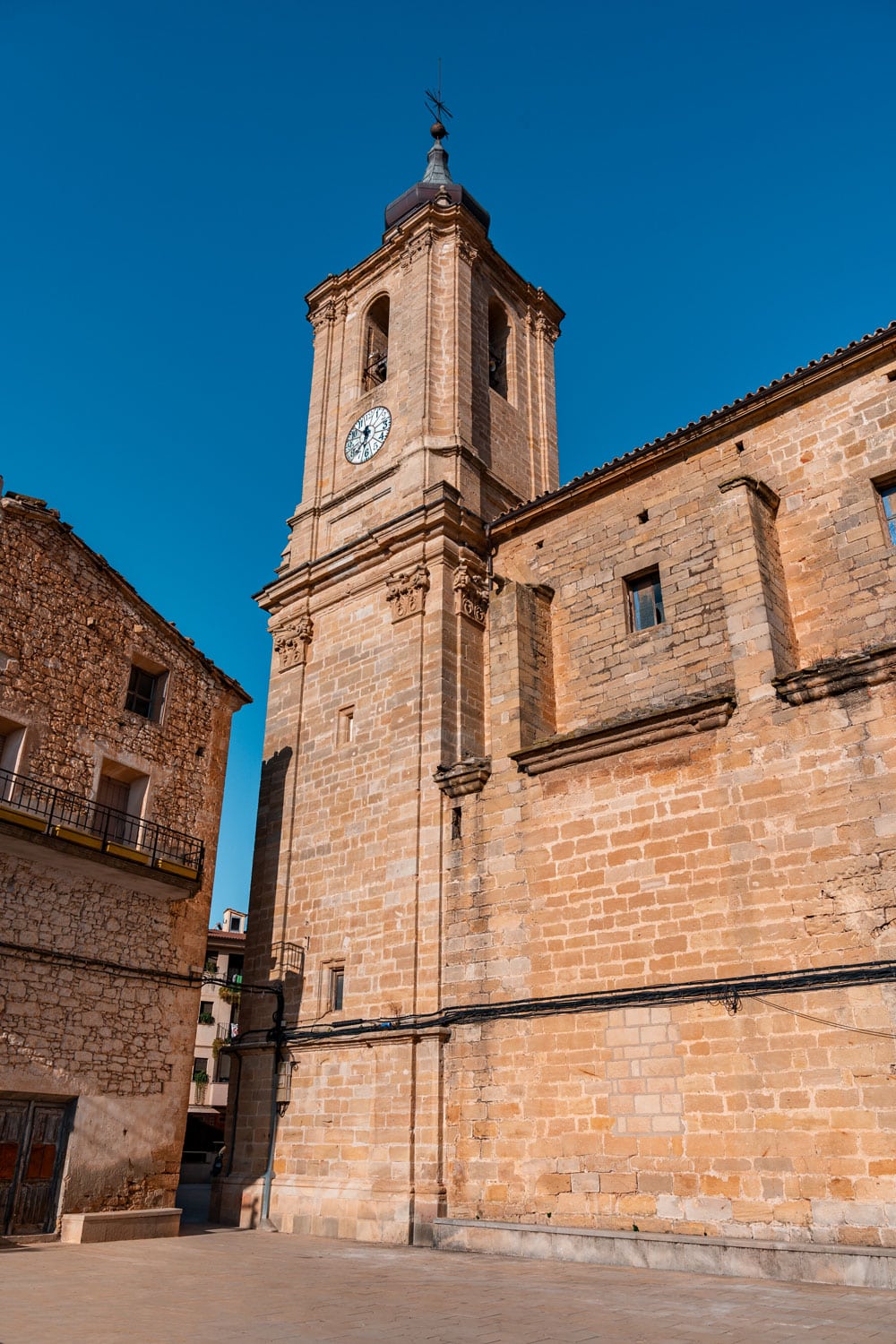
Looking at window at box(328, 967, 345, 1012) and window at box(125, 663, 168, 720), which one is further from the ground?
window at box(125, 663, 168, 720)

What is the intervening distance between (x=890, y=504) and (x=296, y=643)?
9.88 metres

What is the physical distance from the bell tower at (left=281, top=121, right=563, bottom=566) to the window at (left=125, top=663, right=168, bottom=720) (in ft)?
15.1

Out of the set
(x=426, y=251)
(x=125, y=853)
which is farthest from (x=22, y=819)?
(x=426, y=251)

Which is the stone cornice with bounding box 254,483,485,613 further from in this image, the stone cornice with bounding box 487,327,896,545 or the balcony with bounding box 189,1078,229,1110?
the balcony with bounding box 189,1078,229,1110

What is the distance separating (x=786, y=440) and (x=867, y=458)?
124 cm

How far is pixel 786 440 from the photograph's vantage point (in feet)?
43.5

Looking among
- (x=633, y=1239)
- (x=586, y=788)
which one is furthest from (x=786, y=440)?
(x=633, y=1239)

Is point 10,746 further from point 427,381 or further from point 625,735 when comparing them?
point 427,381

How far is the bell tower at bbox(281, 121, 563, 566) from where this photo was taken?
17.7 m

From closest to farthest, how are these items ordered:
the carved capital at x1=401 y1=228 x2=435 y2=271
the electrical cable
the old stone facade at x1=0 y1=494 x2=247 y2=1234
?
the electrical cable, the old stone facade at x1=0 y1=494 x2=247 y2=1234, the carved capital at x1=401 y1=228 x2=435 y2=271

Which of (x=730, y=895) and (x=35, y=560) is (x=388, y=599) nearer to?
(x=35, y=560)

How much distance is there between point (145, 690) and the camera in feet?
47.9

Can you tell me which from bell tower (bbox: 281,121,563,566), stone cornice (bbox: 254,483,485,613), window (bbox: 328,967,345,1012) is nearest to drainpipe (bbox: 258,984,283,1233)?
window (bbox: 328,967,345,1012)

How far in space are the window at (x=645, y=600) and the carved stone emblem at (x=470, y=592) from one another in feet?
9.02
